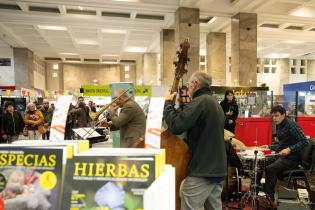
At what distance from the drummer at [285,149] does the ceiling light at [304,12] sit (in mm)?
7665

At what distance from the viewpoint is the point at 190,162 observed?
219 cm

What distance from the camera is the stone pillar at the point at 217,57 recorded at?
12078mm

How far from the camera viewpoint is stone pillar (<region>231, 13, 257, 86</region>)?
984cm

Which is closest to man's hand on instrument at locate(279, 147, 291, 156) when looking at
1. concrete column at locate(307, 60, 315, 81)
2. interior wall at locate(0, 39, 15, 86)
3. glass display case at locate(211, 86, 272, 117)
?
glass display case at locate(211, 86, 272, 117)

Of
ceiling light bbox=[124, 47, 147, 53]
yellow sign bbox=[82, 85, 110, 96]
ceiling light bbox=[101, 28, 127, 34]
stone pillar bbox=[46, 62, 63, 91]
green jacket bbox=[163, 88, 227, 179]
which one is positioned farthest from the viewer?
stone pillar bbox=[46, 62, 63, 91]

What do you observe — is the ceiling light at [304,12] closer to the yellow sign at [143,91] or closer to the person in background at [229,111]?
the person in background at [229,111]

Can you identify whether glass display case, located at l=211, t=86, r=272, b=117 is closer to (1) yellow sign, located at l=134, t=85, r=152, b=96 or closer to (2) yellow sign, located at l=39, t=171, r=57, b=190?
(1) yellow sign, located at l=134, t=85, r=152, b=96

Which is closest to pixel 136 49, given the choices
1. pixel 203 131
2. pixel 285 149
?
pixel 285 149

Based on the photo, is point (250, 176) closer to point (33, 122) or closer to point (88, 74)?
point (33, 122)

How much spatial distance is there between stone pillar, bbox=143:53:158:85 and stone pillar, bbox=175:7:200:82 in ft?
22.8

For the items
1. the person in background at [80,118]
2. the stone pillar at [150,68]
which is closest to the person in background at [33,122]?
the person in background at [80,118]

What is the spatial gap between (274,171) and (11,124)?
611 cm

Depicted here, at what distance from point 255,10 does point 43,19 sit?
7816 millimetres

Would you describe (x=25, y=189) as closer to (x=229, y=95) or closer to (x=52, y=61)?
(x=229, y=95)
